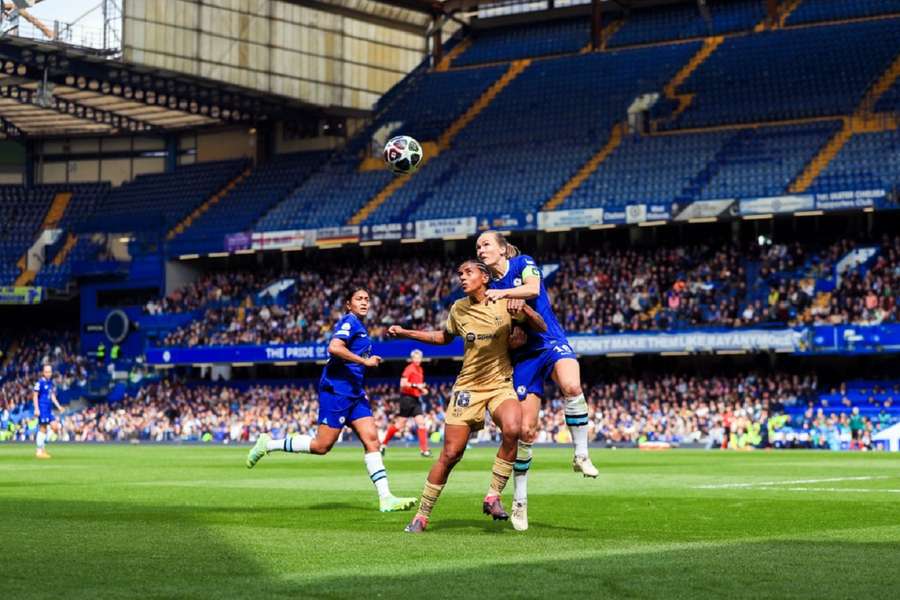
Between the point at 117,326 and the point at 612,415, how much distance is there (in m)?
29.3

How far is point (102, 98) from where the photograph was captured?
238 feet

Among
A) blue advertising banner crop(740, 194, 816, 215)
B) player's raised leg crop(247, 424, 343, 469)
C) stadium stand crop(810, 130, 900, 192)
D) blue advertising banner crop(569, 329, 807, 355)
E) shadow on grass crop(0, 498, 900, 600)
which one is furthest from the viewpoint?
blue advertising banner crop(740, 194, 816, 215)

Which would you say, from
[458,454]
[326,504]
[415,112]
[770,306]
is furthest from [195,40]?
[458,454]

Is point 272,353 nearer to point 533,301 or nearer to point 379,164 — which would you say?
point 379,164

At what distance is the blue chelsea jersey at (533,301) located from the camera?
13.4 m

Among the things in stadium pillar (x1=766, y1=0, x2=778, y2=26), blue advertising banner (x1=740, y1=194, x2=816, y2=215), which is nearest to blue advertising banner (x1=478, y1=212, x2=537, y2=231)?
blue advertising banner (x1=740, y1=194, x2=816, y2=215)

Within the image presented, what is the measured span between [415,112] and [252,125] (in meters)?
10.3

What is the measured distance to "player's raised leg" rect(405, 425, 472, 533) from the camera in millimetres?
12969

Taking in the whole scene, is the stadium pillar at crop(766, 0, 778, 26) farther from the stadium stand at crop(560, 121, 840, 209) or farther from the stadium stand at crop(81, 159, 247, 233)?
the stadium stand at crop(81, 159, 247, 233)

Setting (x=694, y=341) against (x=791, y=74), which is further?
(x=791, y=74)

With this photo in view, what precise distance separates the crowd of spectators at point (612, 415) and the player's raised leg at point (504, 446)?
34051 millimetres

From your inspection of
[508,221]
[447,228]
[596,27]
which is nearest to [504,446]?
[508,221]

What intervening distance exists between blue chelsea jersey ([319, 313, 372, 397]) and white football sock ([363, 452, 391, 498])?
0.78 m

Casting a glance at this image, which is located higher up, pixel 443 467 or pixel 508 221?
pixel 508 221
